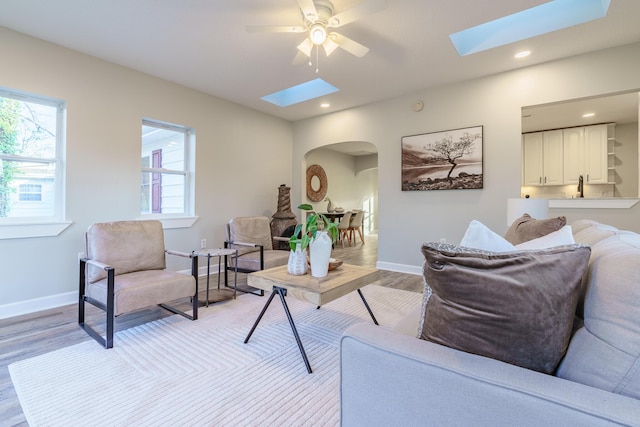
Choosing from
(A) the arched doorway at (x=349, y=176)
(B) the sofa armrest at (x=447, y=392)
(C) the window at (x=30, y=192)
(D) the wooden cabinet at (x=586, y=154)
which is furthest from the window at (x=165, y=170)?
(D) the wooden cabinet at (x=586, y=154)

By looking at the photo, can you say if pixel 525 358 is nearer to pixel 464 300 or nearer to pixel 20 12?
pixel 464 300

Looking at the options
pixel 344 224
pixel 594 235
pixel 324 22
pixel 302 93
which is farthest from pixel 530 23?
pixel 344 224

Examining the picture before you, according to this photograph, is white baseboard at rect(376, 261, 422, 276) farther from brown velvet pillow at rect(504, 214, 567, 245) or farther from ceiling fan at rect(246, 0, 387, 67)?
ceiling fan at rect(246, 0, 387, 67)

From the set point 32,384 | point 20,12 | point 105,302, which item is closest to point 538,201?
point 105,302

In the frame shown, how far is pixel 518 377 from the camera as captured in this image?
2.32 ft

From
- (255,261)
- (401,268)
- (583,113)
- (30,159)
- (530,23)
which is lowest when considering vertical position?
(401,268)

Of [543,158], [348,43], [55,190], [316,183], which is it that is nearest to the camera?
[348,43]

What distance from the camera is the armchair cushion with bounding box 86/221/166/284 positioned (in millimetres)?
2475

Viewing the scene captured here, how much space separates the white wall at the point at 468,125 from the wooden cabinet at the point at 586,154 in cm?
300

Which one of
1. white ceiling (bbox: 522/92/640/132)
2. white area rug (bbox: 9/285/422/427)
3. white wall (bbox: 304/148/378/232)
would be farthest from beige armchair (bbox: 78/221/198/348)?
white ceiling (bbox: 522/92/640/132)

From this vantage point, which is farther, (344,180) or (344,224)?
(344,180)

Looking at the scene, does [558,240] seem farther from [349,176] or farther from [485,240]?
[349,176]

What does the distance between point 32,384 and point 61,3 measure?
2880mm

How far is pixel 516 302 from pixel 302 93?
14.9 ft
